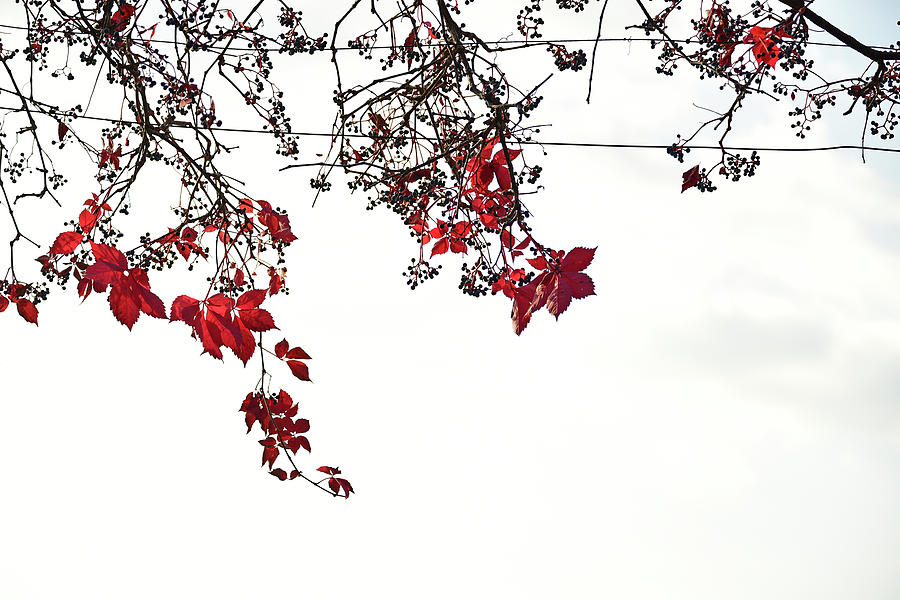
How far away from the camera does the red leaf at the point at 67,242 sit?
1098mm

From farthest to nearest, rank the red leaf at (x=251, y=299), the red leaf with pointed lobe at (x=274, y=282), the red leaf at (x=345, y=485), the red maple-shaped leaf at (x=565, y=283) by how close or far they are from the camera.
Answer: the red leaf at (x=345, y=485) → the red leaf with pointed lobe at (x=274, y=282) → the red leaf at (x=251, y=299) → the red maple-shaped leaf at (x=565, y=283)

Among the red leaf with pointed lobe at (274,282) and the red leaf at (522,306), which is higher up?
the red leaf with pointed lobe at (274,282)

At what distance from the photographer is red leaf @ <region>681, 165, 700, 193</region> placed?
4.01 feet

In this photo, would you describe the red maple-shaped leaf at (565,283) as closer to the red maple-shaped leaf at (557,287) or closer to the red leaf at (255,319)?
the red maple-shaped leaf at (557,287)

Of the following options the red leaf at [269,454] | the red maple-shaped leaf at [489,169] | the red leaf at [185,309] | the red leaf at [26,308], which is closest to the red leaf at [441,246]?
the red maple-shaped leaf at [489,169]

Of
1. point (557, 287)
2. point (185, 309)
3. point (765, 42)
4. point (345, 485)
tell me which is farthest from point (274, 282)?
point (765, 42)

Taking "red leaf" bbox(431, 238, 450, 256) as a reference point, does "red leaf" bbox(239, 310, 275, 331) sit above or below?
below

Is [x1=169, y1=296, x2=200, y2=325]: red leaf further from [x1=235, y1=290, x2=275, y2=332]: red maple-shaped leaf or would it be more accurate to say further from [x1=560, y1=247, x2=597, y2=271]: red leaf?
[x1=560, y1=247, x2=597, y2=271]: red leaf

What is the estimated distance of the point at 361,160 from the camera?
107cm

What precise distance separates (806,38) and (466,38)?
1.57 feet

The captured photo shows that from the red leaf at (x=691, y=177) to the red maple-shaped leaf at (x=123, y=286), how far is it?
807 mm

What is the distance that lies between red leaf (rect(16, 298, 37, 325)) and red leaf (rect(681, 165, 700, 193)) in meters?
1.05

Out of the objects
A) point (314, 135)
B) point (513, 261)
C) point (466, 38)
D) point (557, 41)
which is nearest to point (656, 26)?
point (557, 41)

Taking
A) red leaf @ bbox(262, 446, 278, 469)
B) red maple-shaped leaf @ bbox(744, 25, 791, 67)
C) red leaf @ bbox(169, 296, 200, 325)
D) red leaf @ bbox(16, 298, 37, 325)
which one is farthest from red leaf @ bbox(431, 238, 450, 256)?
red leaf @ bbox(16, 298, 37, 325)
